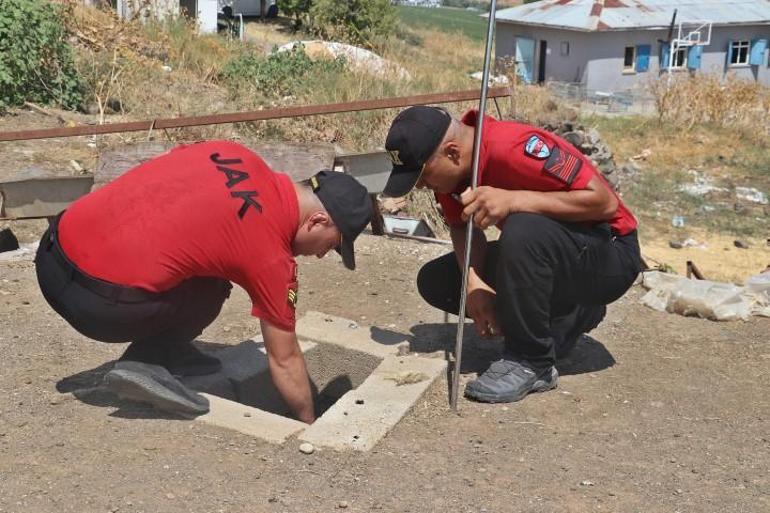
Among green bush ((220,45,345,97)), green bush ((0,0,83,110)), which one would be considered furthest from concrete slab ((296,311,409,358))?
green bush ((220,45,345,97))

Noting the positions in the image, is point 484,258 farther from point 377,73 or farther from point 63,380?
point 377,73

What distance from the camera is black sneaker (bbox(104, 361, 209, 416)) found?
3350mm

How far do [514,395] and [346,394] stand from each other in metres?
0.68

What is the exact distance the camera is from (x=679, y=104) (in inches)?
766

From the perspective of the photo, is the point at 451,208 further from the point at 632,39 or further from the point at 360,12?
the point at 632,39

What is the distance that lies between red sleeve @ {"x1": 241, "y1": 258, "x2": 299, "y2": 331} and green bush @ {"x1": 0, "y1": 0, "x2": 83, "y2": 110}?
22.4 ft

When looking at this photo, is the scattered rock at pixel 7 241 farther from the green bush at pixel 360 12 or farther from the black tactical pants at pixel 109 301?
the green bush at pixel 360 12

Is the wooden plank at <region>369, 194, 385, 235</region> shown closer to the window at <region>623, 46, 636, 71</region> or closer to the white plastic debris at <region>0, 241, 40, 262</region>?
the white plastic debris at <region>0, 241, 40, 262</region>

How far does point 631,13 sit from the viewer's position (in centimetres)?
3219

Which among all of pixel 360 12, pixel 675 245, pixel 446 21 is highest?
pixel 446 21

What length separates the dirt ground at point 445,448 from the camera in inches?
121

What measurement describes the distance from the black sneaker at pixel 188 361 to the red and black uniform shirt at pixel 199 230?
600 mm

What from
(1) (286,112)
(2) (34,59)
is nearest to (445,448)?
(1) (286,112)

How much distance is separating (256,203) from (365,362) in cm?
145
